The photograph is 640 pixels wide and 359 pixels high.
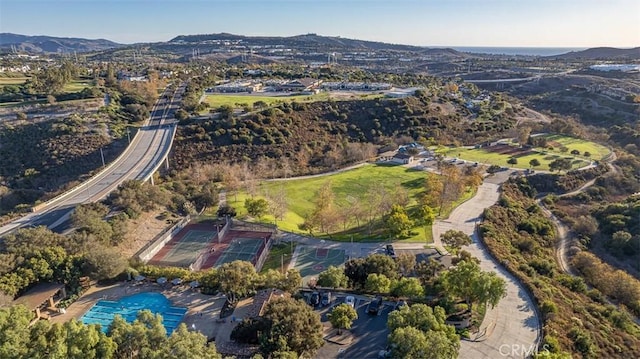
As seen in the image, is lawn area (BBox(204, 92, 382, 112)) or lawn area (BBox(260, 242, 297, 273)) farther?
lawn area (BBox(204, 92, 382, 112))

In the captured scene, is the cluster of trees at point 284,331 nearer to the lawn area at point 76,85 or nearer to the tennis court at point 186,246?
the tennis court at point 186,246

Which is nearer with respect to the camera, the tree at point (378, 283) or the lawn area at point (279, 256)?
the tree at point (378, 283)

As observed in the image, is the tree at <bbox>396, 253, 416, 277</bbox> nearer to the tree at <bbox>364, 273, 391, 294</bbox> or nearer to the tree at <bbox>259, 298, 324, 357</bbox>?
the tree at <bbox>364, 273, 391, 294</bbox>

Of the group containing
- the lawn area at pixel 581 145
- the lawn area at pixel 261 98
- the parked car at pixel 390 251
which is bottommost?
the parked car at pixel 390 251

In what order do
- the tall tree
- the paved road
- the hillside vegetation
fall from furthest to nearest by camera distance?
1. the hillside vegetation
2. the paved road
3. the tall tree

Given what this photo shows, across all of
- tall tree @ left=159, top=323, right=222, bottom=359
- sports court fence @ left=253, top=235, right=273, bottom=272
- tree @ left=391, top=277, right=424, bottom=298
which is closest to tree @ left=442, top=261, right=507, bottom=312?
tree @ left=391, top=277, right=424, bottom=298

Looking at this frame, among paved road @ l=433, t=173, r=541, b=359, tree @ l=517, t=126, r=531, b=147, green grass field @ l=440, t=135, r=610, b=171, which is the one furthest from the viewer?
tree @ l=517, t=126, r=531, b=147

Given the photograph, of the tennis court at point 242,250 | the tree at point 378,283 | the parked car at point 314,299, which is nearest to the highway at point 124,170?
the tennis court at point 242,250
